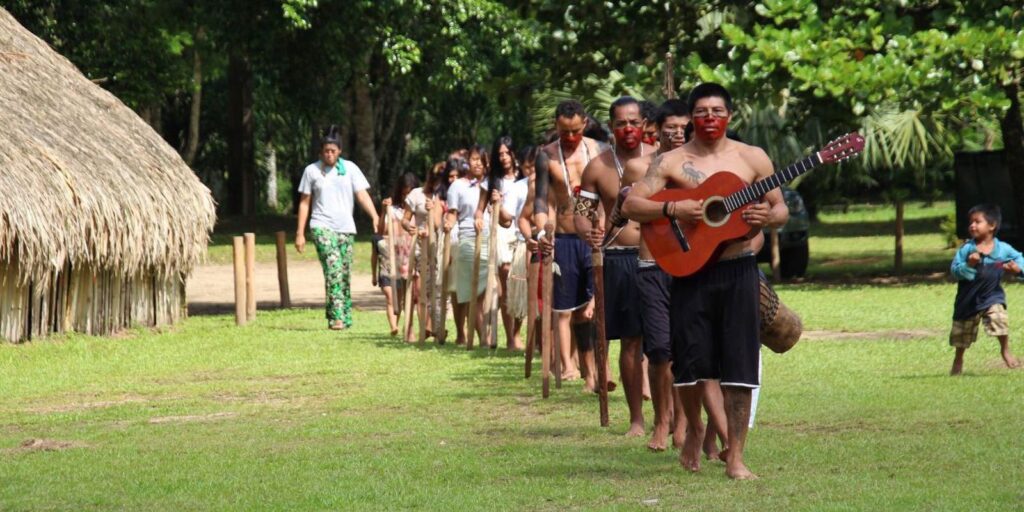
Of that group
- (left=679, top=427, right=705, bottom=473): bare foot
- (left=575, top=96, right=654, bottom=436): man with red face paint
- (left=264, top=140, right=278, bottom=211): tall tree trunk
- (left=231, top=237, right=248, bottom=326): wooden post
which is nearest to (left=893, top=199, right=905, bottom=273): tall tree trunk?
(left=231, top=237, right=248, bottom=326): wooden post

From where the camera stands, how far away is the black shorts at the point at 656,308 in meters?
8.61

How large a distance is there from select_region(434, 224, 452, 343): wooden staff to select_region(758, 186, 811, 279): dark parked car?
10288mm

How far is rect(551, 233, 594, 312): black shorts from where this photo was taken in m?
11.2

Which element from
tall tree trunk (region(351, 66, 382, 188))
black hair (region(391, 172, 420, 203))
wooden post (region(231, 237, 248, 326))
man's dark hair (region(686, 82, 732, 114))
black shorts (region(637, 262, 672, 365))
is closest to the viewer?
man's dark hair (region(686, 82, 732, 114))

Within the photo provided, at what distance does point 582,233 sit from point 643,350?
1.08 metres

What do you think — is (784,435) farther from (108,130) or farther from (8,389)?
(108,130)

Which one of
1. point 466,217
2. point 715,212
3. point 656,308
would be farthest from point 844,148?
point 466,217

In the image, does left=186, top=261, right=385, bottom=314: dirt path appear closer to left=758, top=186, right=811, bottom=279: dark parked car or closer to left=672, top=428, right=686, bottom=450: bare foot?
left=758, top=186, right=811, bottom=279: dark parked car

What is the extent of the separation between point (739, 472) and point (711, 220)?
1.15m

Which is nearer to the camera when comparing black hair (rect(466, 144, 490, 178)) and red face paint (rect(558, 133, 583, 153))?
red face paint (rect(558, 133, 583, 153))

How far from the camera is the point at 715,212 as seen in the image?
25.5 ft

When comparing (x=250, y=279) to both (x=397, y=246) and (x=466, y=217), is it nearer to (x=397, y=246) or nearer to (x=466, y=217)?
(x=397, y=246)

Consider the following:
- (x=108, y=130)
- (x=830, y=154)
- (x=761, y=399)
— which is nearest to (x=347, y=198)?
(x=108, y=130)

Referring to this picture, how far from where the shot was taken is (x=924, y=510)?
6.87 metres
